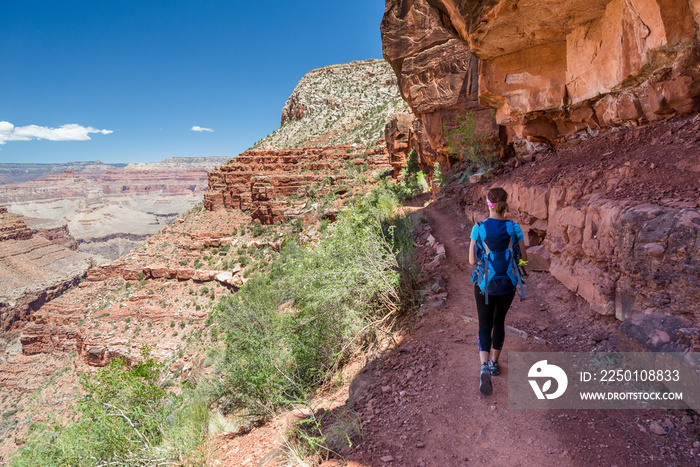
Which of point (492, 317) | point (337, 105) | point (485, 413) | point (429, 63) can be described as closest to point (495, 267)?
point (492, 317)

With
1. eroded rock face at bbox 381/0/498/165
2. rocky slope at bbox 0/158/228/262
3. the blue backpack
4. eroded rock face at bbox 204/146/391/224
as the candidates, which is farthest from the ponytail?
rocky slope at bbox 0/158/228/262

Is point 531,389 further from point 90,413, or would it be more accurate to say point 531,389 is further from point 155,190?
point 155,190

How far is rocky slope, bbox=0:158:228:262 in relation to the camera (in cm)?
11000

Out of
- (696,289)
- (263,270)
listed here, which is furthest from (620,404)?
(263,270)

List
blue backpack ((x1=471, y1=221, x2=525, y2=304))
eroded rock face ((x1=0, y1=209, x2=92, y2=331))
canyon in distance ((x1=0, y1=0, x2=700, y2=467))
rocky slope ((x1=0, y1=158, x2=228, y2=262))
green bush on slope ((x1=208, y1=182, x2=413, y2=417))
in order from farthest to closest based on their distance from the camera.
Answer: rocky slope ((x1=0, y1=158, x2=228, y2=262)) → eroded rock face ((x1=0, y1=209, x2=92, y2=331)) → green bush on slope ((x1=208, y1=182, x2=413, y2=417)) → blue backpack ((x1=471, y1=221, x2=525, y2=304)) → canyon in distance ((x1=0, y1=0, x2=700, y2=467))

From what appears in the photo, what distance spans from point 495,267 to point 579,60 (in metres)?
4.37

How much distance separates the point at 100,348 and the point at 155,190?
656 ft

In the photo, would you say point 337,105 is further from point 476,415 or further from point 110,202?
point 110,202

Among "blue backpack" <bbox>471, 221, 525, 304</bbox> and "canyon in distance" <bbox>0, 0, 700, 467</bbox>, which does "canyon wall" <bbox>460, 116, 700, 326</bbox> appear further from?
"blue backpack" <bbox>471, 221, 525, 304</bbox>

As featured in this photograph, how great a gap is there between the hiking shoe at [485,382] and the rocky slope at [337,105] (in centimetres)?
4105

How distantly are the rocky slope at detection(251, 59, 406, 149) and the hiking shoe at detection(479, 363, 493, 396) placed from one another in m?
41.0

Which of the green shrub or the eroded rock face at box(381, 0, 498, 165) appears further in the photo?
the eroded rock face at box(381, 0, 498, 165)

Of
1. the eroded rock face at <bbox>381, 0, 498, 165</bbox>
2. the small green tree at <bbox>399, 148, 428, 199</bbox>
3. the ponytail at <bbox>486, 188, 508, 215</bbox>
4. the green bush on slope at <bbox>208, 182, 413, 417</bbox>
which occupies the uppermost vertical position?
the eroded rock face at <bbox>381, 0, 498, 165</bbox>

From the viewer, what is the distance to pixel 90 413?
4.76 m
